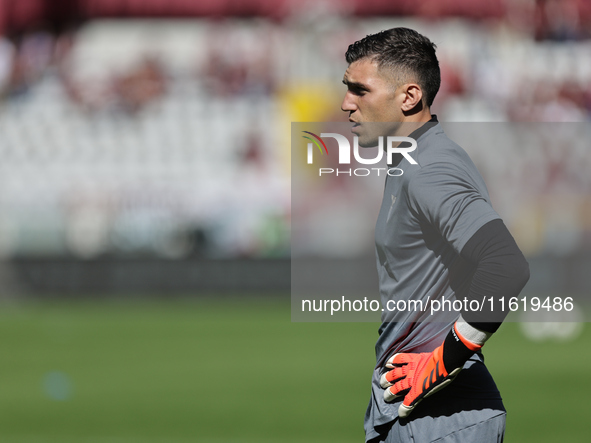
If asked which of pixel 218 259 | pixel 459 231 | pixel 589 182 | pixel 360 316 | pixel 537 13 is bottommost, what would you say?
pixel 360 316

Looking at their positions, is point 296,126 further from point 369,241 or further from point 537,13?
point 537,13

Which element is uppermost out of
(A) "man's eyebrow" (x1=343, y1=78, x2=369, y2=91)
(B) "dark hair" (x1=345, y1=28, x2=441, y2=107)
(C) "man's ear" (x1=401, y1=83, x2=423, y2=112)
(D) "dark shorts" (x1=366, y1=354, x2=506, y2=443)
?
(B) "dark hair" (x1=345, y1=28, x2=441, y2=107)

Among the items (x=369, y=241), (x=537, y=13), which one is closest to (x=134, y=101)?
(x=369, y=241)

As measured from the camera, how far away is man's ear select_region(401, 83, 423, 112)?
2.62 meters

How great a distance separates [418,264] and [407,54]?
61 cm

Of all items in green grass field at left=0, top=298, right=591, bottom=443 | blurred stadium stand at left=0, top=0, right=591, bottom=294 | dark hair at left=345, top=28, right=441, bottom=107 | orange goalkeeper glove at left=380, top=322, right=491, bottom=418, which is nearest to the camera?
orange goalkeeper glove at left=380, top=322, right=491, bottom=418

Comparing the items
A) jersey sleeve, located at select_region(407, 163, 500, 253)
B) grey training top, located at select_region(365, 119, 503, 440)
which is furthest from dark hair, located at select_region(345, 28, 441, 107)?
jersey sleeve, located at select_region(407, 163, 500, 253)

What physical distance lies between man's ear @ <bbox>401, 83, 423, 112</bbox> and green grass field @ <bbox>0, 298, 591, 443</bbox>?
16.9 ft

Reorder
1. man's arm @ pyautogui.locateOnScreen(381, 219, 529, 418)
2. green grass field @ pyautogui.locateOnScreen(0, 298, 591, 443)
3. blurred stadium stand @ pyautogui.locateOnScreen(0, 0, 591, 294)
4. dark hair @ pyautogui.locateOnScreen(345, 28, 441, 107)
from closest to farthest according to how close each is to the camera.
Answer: man's arm @ pyautogui.locateOnScreen(381, 219, 529, 418)
dark hair @ pyautogui.locateOnScreen(345, 28, 441, 107)
green grass field @ pyautogui.locateOnScreen(0, 298, 591, 443)
blurred stadium stand @ pyautogui.locateOnScreen(0, 0, 591, 294)

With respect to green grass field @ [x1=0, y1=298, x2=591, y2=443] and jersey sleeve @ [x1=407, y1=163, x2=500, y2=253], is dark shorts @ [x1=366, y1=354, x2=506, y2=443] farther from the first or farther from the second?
green grass field @ [x1=0, y1=298, x2=591, y2=443]

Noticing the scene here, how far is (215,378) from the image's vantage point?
1016cm

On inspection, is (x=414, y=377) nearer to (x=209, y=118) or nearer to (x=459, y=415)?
(x=459, y=415)

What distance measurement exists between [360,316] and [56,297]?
560 cm

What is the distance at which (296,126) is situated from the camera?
19469 mm
